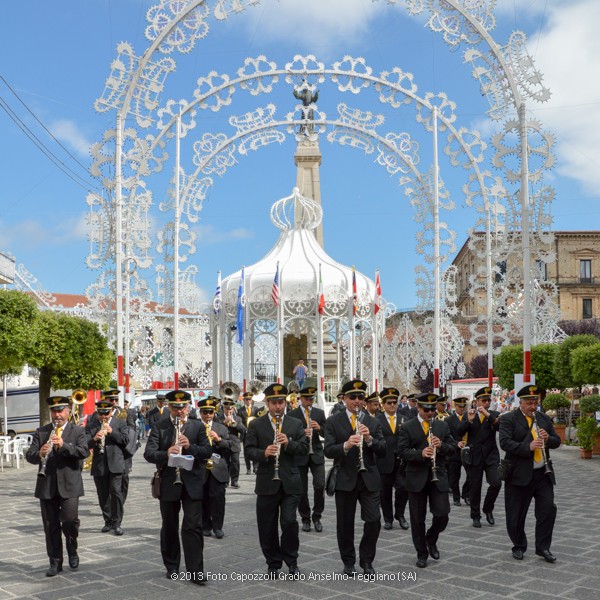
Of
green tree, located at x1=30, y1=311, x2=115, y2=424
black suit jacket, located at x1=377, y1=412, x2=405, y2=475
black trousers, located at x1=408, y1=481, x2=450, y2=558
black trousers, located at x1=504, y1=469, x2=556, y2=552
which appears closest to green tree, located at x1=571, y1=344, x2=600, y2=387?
black suit jacket, located at x1=377, y1=412, x2=405, y2=475

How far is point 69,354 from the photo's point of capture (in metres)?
20.3

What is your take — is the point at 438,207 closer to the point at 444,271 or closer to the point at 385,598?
the point at 444,271

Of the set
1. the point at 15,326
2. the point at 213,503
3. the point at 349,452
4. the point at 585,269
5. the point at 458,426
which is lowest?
the point at 213,503

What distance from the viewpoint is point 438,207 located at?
24062 mm

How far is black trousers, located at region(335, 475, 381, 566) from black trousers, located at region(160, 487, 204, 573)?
145 cm

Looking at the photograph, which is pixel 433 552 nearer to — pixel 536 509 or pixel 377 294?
pixel 536 509

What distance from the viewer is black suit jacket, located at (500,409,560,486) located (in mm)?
8734

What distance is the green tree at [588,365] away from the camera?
66.9 ft

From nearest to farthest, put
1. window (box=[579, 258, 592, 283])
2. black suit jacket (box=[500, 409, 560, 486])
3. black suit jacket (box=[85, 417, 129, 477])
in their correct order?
1. black suit jacket (box=[500, 409, 560, 486])
2. black suit jacket (box=[85, 417, 129, 477])
3. window (box=[579, 258, 592, 283])

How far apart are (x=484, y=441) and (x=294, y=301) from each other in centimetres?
1560

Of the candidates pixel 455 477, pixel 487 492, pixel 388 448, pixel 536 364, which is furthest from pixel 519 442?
pixel 536 364

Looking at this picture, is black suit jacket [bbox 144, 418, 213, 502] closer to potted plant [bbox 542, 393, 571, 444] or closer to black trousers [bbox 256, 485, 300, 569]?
black trousers [bbox 256, 485, 300, 569]

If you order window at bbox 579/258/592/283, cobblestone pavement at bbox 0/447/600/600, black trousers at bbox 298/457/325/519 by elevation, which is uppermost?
window at bbox 579/258/592/283

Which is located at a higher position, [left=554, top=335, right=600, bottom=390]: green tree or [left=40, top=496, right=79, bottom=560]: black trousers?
[left=554, top=335, right=600, bottom=390]: green tree
